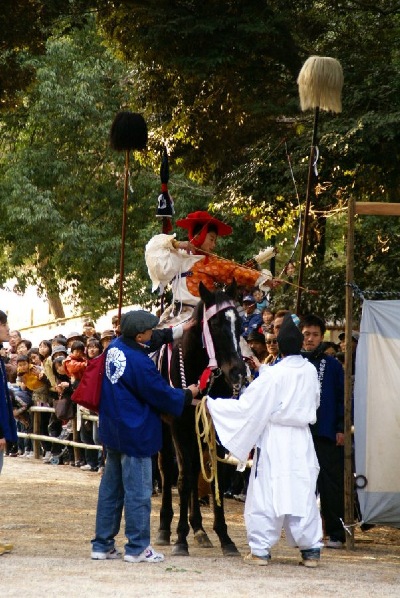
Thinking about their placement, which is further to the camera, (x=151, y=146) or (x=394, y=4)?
(x=151, y=146)

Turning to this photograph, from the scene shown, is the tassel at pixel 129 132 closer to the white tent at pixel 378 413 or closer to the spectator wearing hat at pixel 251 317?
the spectator wearing hat at pixel 251 317

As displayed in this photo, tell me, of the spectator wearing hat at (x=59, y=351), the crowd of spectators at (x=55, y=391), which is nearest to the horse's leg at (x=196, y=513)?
the crowd of spectators at (x=55, y=391)

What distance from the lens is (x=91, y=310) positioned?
36031 mm

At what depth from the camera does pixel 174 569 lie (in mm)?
9570

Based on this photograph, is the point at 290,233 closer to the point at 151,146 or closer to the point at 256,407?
the point at 151,146

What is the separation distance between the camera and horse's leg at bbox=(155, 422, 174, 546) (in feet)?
37.6

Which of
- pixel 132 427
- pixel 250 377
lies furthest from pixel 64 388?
pixel 132 427

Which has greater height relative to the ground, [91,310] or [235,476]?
[91,310]

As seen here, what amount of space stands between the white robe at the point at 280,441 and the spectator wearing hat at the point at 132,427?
521 mm

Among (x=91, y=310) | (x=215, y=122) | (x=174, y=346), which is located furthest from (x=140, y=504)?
(x=91, y=310)

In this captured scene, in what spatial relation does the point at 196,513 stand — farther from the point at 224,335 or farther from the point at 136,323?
the point at 136,323

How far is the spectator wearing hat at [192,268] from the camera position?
40.5ft

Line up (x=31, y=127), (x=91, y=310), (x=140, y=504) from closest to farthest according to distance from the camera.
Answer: (x=140, y=504) < (x=31, y=127) < (x=91, y=310)

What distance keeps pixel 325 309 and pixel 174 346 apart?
6.89m
